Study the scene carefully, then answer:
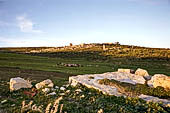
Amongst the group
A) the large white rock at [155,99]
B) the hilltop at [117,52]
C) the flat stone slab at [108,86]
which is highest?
the flat stone slab at [108,86]

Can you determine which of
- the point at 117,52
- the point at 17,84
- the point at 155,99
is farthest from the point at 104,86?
the point at 117,52

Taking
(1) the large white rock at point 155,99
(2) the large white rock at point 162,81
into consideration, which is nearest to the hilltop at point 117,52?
(2) the large white rock at point 162,81

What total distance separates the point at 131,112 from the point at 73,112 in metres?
3.71

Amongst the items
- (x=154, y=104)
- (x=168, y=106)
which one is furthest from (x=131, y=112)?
(x=168, y=106)

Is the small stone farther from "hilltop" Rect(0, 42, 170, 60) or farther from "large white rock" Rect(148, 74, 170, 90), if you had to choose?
"hilltop" Rect(0, 42, 170, 60)

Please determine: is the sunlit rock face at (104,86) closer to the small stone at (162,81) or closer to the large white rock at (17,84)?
the small stone at (162,81)

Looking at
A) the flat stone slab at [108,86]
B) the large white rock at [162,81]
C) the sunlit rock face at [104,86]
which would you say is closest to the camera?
the flat stone slab at [108,86]

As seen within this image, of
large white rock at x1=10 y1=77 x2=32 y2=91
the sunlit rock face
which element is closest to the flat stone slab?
the sunlit rock face

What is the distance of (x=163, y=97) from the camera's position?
16.8 metres

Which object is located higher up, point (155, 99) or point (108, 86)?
point (108, 86)

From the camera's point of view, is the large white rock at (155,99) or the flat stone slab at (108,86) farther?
the flat stone slab at (108,86)

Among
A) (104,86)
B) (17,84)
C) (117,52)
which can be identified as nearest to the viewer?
(104,86)

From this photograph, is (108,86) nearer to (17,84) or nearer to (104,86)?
(104,86)

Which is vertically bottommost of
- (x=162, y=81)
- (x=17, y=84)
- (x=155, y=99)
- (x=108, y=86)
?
(x=155, y=99)
